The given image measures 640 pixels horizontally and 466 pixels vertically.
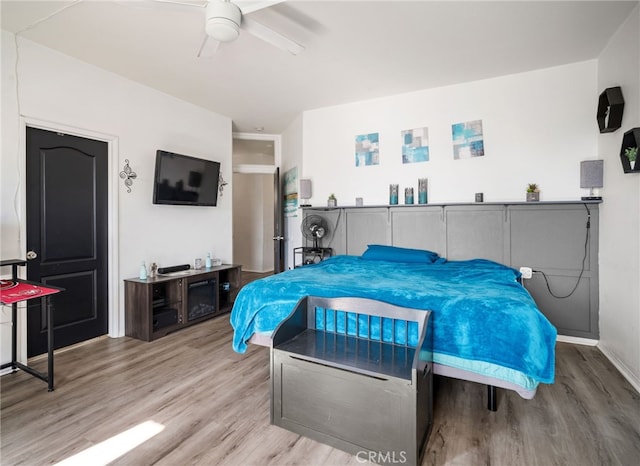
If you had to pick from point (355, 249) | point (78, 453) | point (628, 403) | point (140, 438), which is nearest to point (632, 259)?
point (628, 403)

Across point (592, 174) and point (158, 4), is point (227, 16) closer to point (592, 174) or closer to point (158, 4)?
point (158, 4)

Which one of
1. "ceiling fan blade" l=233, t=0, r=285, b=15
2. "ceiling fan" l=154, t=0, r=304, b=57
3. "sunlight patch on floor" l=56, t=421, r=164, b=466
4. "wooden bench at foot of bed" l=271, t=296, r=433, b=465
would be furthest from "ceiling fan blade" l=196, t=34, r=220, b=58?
"sunlight patch on floor" l=56, t=421, r=164, b=466

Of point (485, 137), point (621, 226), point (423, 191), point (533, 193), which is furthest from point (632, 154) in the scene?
point (423, 191)

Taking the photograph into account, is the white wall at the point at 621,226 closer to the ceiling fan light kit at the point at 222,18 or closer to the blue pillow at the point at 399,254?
the blue pillow at the point at 399,254

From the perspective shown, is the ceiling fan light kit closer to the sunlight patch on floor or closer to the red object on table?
the red object on table

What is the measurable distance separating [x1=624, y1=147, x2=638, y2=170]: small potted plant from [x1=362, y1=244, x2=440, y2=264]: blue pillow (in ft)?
Answer: 6.01

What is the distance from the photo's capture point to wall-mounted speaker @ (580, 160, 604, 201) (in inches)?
124

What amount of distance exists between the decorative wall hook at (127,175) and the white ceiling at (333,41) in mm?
987

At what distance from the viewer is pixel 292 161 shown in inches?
210

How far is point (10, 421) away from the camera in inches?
79.4

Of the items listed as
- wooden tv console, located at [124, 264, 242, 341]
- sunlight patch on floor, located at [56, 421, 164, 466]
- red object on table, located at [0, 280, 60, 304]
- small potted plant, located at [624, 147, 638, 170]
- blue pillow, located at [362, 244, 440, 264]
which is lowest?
sunlight patch on floor, located at [56, 421, 164, 466]

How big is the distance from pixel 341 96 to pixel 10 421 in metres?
4.31

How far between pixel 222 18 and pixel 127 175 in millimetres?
2367

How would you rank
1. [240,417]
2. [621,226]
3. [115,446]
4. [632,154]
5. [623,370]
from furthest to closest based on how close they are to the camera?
[621,226]
[623,370]
[632,154]
[240,417]
[115,446]
